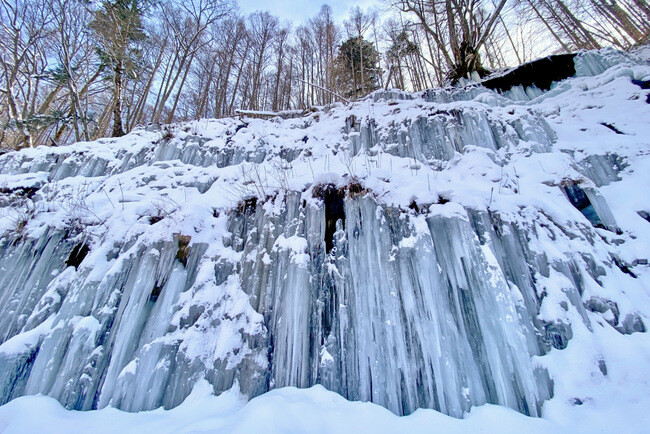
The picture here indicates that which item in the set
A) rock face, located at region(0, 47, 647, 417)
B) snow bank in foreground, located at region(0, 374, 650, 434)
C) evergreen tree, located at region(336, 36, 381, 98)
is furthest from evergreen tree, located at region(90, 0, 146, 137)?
snow bank in foreground, located at region(0, 374, 650, 434)

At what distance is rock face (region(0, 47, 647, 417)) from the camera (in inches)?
63.1

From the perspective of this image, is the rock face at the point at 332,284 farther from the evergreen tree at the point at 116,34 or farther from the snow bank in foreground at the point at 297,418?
Result: the evergreen tree at the point at 116,34

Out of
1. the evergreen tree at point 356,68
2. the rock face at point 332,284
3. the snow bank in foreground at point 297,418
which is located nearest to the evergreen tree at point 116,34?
the rock face at point 332,284

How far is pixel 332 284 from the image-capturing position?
1989 mm

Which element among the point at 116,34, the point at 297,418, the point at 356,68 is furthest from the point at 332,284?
the point at 356,68

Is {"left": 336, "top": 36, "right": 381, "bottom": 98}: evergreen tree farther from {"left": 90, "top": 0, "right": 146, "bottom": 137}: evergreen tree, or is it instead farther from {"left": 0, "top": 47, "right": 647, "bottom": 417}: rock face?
{"left": 0, "top": 47, "right": 647, "bottom": 417}: rock face

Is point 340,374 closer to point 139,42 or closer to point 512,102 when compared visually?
point 512,102

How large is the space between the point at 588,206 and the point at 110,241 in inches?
192

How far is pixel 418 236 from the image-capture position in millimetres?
2021

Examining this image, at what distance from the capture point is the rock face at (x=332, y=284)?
1603 mm

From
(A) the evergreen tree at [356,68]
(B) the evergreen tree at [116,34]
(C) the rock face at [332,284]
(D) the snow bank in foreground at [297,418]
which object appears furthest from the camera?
(A) the evergreen tree at [356,68]

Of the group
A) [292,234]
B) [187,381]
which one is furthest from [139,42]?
[187,381]

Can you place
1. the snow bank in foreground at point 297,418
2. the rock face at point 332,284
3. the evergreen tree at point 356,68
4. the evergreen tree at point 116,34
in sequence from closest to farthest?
the snow bank in foreground at point 297,418 → the rock face at point 332,284 → the evergreen tree at point 116,34 → the evergreen tree at point 356,68

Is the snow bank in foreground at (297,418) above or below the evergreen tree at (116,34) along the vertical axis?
below
